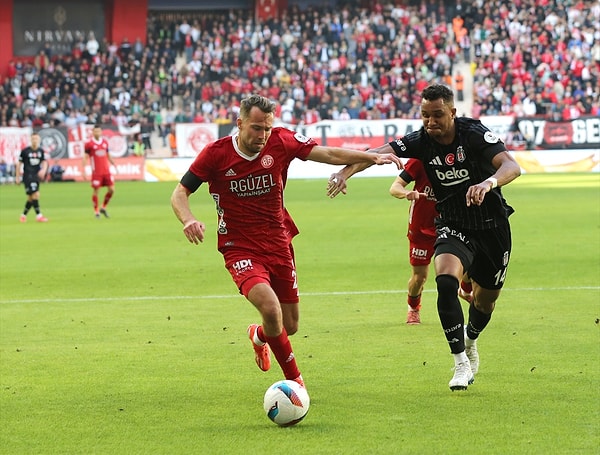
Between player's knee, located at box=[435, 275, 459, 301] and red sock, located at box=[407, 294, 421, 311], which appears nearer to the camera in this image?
player's knee, located at box=[435, 275, 459, 301]

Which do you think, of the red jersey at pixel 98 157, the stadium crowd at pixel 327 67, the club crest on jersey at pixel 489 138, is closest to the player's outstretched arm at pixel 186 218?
the club crest on jersey at pixel 489 138

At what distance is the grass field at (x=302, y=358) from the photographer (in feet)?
21.8

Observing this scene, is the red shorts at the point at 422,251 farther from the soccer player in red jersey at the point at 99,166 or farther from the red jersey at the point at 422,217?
the soccer player in red jersey at the point at 99,166

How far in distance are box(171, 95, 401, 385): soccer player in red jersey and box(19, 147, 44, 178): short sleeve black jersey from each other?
63.9 feet

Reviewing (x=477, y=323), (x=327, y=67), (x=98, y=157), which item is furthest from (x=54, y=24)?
(x=477, y=323)

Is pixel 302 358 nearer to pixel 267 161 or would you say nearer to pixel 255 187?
pixel 255 187

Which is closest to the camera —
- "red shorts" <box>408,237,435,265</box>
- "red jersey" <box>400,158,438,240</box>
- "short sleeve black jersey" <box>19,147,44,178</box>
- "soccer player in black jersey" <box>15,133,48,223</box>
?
"red jersey" <box>400,158,438,240</box>

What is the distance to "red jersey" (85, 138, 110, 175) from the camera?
27.8 m

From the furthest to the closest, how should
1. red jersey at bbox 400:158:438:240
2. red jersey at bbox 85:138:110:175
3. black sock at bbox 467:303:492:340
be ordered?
red jersey at bbox 85:138:110:175 < red jersey at bbox 400:158:438:240 < black sock at bbox 467:303:492:340

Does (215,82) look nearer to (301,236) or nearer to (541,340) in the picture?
(301,236)

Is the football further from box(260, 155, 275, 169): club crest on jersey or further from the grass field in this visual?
box(260, 155, 275, 169): club crest on jersey

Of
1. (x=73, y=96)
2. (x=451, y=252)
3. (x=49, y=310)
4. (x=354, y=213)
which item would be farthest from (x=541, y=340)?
(x=73, y=96)

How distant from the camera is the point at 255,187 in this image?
7.92m

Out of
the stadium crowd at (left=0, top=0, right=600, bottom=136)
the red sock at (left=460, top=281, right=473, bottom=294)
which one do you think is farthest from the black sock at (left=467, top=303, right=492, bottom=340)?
the stadium crowd at (left=0, top=0, right=600, bottom=136)
